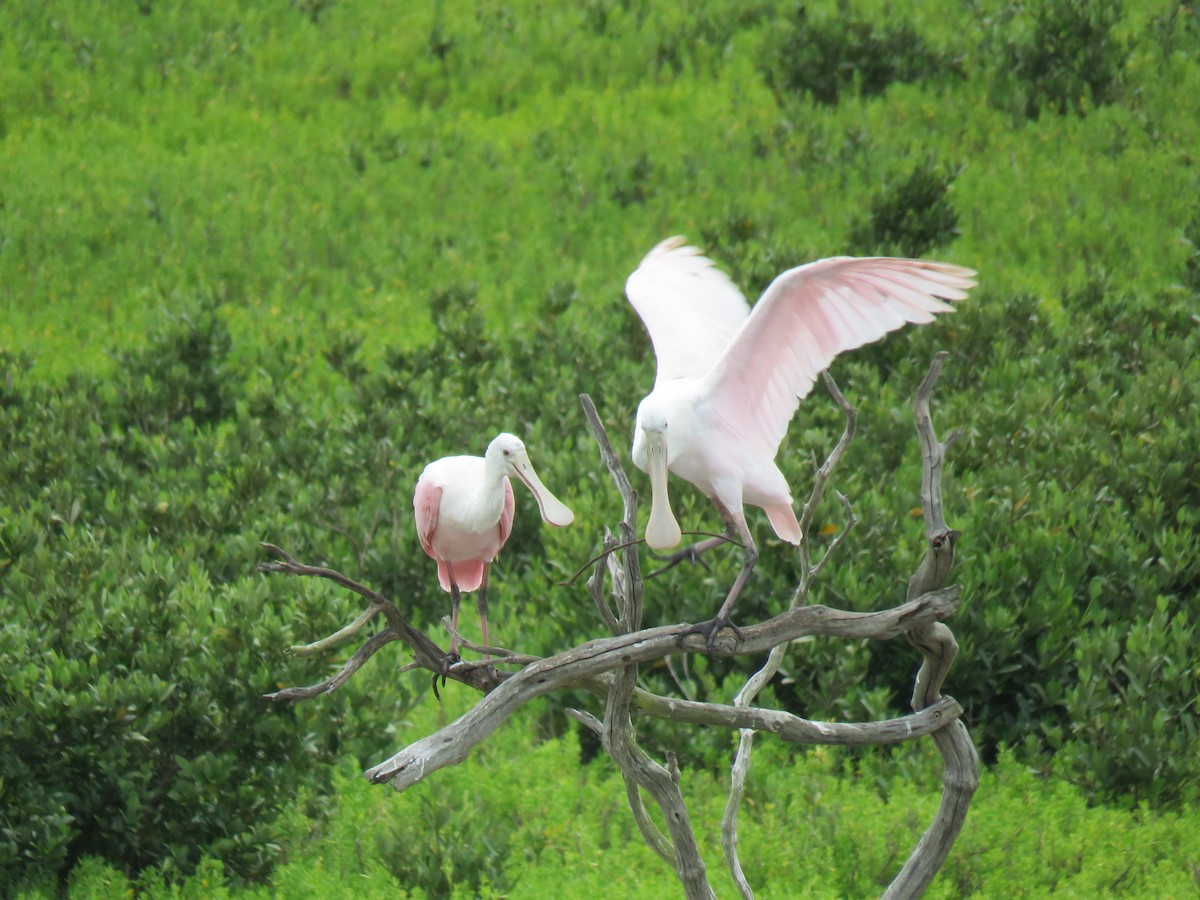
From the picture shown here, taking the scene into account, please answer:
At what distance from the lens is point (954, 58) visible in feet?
49.2

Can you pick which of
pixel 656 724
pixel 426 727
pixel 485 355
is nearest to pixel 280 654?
pixel 426 727

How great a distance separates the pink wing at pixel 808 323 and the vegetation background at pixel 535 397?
6.84ft

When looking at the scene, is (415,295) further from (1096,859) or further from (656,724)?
(1096,859)

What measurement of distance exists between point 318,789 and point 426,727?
0.92m

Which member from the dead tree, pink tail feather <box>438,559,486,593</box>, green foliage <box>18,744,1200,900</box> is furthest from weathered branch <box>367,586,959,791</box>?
green foliage <box>18,744,1200,900</box>

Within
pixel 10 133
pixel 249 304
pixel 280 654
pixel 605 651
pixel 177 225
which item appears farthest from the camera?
pixel 10 133

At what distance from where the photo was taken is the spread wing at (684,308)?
4.57 metres

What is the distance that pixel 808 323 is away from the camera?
12.8 ft

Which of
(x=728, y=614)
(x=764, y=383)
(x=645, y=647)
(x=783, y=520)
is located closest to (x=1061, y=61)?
(x=783, y=520)

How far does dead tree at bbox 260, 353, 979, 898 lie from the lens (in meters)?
3.07

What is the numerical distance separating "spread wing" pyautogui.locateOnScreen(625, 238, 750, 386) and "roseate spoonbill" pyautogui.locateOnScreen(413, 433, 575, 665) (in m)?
0.52

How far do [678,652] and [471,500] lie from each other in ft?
4.78

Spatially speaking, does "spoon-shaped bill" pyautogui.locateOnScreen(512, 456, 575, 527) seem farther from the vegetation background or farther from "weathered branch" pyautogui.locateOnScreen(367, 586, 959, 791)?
the vegetation background

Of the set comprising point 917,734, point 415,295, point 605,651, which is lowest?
point 415,295
